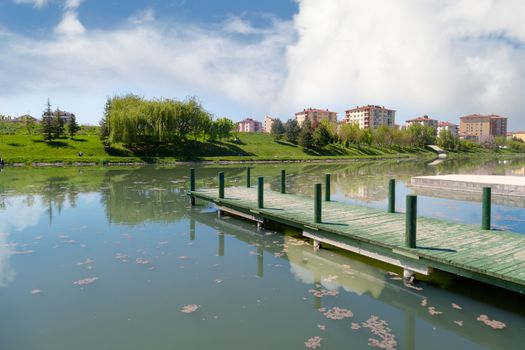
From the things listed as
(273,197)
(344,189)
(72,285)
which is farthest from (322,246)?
(344,189)

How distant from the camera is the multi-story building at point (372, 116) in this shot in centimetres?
16888

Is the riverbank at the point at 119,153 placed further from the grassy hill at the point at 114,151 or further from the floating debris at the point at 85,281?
the floating debris at the point at 85,281

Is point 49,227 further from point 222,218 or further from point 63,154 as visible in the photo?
point 63,154

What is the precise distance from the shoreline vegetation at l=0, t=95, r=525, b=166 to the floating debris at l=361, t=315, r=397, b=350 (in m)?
47.8

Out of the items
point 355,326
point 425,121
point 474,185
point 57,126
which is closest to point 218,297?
point 355,326

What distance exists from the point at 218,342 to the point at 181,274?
3.21 metres

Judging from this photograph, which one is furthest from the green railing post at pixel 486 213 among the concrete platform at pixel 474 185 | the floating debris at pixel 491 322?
the concrete platform at pixel 474 185

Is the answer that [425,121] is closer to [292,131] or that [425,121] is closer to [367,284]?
[292,131]

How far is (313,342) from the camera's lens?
611 centimetres

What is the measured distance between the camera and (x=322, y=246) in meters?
11.5

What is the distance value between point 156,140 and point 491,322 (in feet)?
195

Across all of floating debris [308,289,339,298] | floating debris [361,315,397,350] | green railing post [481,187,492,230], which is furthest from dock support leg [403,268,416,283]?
green railing post [481,187,492,230]

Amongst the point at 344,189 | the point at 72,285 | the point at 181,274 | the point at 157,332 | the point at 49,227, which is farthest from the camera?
the point at 344,189

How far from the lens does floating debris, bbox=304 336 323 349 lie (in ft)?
19.7
